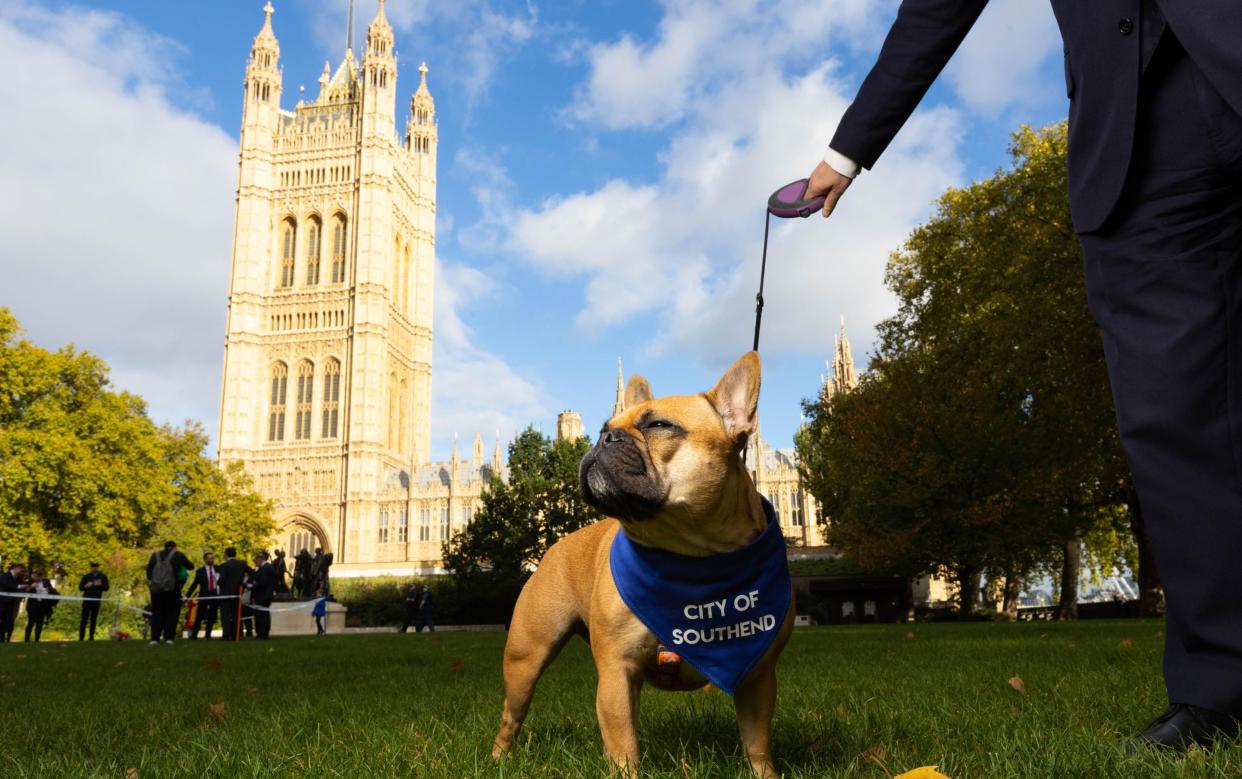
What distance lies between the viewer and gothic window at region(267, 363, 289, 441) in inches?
2830

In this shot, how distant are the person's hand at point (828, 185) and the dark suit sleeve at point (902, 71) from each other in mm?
65

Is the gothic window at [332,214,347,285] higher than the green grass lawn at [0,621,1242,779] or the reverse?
higher

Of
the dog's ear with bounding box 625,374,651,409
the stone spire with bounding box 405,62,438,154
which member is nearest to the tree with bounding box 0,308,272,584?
the dog's ear with bounding box 625,374,651,409

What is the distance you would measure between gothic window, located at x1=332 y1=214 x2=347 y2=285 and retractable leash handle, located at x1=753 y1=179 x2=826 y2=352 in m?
73.9

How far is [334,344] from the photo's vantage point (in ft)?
238

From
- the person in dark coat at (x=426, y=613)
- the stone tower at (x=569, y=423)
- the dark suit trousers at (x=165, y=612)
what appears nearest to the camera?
the dark suit trousers at (x=165, y=612)

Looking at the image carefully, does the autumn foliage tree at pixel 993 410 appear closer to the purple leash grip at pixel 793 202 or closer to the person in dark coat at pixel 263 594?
the person in dark coat at pixel 263 594

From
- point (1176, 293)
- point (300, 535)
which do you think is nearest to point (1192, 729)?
point (1176, 293)

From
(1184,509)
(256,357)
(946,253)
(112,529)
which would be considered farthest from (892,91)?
(256,357)

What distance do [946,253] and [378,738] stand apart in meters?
26.9

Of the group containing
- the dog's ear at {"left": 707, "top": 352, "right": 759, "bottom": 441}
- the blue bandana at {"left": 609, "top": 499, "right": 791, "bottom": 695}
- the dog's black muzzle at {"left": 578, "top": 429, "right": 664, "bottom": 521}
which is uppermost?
the dog's ear at {"left": 707, "top": 352, "right": 759, "bottom": 441}

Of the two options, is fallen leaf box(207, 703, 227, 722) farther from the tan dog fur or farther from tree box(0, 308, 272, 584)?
tree box(0, 308, 272, 584)

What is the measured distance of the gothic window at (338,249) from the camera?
7375 centimetres

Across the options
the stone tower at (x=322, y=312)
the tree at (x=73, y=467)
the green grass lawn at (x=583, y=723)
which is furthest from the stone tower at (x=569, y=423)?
the green grass lawn at (x=583, y=723)
